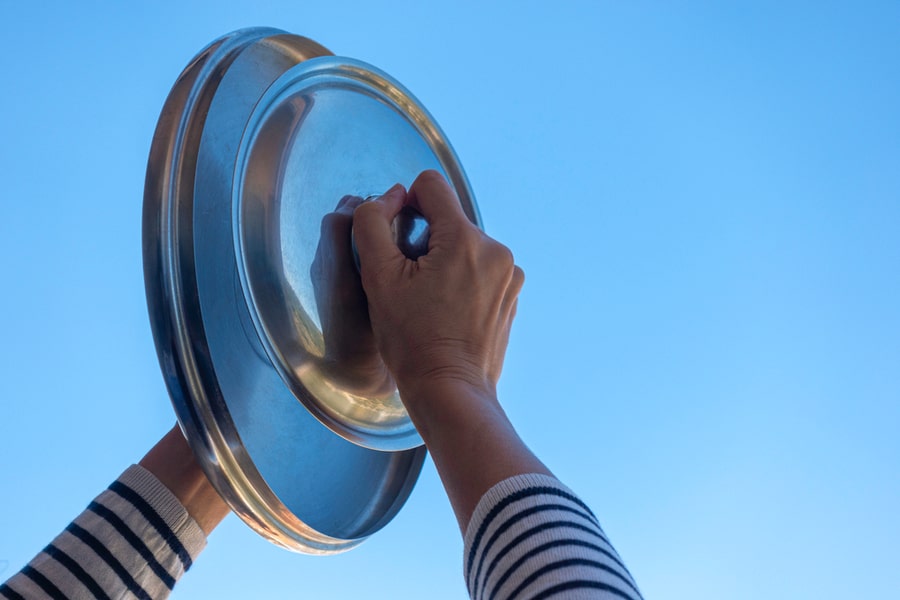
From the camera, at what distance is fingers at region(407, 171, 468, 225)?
38cm

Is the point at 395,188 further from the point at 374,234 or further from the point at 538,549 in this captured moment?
the point at 538,549

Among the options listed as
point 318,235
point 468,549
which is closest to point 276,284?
point 318,235

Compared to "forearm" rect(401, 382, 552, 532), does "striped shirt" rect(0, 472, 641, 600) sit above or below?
below

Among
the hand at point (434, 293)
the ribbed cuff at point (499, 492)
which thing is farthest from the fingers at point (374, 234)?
the ribbed cuff at point (499, 492)

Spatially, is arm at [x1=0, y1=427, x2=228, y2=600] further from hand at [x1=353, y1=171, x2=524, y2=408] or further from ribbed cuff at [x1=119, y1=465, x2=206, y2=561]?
hand at [x1=353, y1=171, x2=524, y2=408]

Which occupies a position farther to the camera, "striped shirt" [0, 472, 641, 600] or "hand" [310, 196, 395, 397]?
"hand" [310, 196, 395, 397]

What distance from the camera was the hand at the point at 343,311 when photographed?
35cm

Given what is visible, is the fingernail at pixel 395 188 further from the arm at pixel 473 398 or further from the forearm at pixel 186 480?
the forearm at pixel 186 480

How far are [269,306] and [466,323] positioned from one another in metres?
0.09

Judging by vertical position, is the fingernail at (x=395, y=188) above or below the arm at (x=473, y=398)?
above

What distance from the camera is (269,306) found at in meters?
0.33

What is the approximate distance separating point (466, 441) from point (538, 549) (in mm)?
60

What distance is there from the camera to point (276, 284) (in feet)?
1.09

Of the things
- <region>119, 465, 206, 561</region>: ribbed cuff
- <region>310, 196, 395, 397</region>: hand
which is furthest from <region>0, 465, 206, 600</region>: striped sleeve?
<region>310, 196, 395, 397</region>: hand
